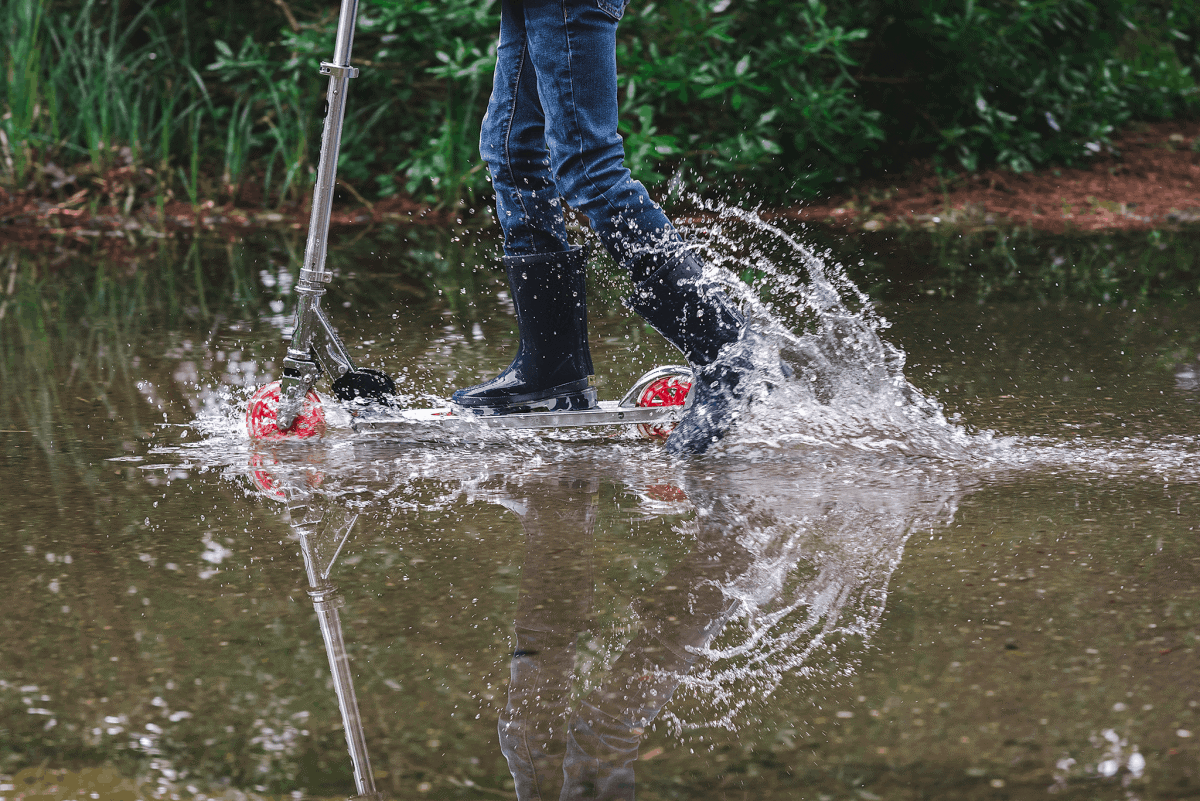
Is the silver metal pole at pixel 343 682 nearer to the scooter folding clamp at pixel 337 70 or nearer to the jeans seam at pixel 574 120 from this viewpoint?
the jeans seam at pixel 574 120

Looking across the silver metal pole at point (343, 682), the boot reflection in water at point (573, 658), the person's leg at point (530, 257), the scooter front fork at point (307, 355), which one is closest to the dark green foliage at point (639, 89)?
the person's leg at point (530, 257)

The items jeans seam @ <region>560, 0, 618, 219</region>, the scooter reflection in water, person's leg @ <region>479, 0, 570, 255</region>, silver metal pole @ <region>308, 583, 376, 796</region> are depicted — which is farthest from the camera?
person's leg @ <region>479, 0, 570, 255</region>

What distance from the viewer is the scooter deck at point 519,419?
144 inches

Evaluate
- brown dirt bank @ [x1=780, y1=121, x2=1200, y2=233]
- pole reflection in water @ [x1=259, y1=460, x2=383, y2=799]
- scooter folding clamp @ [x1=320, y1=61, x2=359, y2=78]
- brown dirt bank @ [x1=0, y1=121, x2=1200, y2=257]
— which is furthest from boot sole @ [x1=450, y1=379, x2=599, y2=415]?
brown dirt bank @ [x1=780, y1=121, x2=1200, y2=233]

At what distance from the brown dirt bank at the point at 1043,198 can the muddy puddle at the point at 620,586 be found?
313 cm

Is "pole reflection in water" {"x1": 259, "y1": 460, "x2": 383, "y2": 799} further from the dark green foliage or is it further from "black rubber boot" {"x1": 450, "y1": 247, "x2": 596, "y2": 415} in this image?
the dark green foliage

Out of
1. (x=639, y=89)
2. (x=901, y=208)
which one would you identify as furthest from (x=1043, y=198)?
(x=639, y=89)

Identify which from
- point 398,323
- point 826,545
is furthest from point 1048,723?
point 398,323

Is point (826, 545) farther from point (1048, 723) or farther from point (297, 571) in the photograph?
point (297, 571)

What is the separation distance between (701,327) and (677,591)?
3.29 feet

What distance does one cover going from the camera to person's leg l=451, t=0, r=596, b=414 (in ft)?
11.8

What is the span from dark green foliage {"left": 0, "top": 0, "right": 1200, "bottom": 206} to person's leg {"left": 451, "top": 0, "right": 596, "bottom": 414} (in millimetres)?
3876

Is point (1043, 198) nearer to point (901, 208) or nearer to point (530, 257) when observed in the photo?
point (901, 208)

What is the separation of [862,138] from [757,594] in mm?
5843
